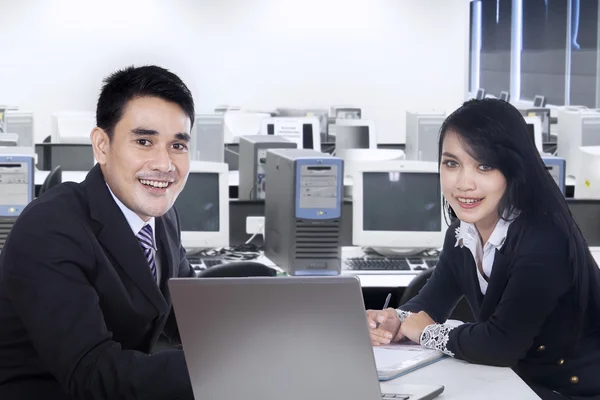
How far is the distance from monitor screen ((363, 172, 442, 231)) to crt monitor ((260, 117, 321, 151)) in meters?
3.40

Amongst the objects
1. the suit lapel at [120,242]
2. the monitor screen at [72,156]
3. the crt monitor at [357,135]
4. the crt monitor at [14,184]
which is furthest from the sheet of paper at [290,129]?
the suit lapel at [120,242]

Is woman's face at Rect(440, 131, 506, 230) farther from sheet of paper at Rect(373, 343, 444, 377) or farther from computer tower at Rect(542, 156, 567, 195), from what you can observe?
computer tower at Rect(542, 156, 567, 195)

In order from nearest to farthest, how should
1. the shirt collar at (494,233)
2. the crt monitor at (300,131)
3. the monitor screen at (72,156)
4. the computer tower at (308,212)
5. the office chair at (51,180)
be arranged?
the shirt collar at (494,233) → the computer tower at (308,212) → the office chair at (51,180) → the monitor screen at (72,156) → the crt monitor at (300,131)

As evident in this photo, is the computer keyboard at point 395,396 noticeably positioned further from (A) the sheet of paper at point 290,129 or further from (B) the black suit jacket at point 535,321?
(A) the sheet of paper at point 290,129

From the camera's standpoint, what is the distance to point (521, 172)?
7.79 ft

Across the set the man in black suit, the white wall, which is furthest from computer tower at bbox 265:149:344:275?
the white wall

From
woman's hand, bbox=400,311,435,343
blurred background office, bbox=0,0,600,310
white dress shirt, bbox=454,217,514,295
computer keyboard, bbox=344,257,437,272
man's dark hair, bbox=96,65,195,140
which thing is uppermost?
blurred background office, bbox=0,0,600,310

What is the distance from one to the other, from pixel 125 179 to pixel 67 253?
252mm

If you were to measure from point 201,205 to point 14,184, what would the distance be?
0.83 meters

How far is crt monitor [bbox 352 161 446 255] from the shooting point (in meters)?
4.47

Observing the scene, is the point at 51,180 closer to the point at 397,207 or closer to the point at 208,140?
the point at 208,140

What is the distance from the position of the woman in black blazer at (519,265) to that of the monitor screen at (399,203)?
1.94 m

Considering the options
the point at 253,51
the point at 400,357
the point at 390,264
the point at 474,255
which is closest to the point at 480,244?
the point at 474,255

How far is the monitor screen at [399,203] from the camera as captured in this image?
4.48 meters
